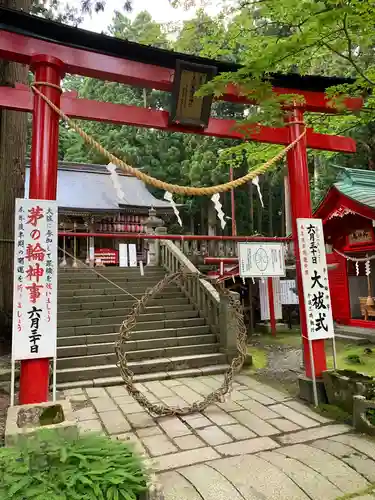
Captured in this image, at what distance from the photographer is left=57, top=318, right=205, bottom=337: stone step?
7.66 metres

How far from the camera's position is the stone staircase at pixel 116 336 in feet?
21.7

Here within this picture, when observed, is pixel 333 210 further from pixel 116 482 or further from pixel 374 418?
pixel 116 482

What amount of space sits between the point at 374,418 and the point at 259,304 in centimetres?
870

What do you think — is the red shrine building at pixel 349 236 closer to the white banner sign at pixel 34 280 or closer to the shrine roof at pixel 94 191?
the white banner sign at pixel 34 280

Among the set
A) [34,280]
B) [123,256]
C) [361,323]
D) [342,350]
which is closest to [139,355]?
[34,280]

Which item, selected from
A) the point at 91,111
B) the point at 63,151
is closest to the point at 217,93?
the point at 91,111

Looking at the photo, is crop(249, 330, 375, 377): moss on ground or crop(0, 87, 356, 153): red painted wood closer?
crop(0, 87, 356, 153): red painted wood

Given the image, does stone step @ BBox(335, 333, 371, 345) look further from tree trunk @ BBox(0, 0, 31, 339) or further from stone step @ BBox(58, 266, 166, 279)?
tree trunk @ BBox(0, 0, 31, 339)

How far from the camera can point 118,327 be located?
26.3 feet

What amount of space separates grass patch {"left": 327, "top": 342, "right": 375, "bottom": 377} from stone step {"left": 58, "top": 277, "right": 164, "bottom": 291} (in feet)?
17.4

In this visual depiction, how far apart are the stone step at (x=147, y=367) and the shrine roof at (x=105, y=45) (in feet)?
16.8

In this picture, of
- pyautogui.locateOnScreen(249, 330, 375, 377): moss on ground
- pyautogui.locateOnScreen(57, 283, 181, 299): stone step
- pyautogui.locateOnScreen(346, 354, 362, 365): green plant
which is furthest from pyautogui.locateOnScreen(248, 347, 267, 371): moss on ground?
pyautogui.locateOnScreen(57, 283, 181, 299): stone step

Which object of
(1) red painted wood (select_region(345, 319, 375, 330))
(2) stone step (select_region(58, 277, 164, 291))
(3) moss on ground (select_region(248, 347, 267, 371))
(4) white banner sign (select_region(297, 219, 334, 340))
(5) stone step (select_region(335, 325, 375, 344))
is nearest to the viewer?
(4) white banner sign (select_region(297, 219, 334, 340))

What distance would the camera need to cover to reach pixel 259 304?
41.9ft
